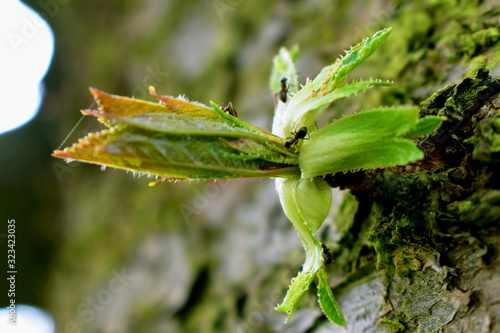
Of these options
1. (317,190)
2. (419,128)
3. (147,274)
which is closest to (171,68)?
(147,274)

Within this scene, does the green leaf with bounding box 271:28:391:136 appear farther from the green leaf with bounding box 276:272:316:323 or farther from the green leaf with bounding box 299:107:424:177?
the green leaf with bounding box 276:272:316:323

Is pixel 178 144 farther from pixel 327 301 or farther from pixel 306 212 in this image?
pixel 327 301

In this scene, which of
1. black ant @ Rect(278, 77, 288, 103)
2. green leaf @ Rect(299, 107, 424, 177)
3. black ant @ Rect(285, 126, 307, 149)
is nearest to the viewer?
green leaf @ Rect(299, 107, 424, 177)

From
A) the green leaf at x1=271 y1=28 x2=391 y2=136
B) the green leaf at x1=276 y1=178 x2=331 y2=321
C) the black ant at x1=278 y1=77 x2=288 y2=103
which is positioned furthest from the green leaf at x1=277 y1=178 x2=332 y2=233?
the black ant at x1=278 y1=77 x2=288 y2=103

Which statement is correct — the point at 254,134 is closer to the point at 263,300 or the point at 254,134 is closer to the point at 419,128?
the point at 419,128

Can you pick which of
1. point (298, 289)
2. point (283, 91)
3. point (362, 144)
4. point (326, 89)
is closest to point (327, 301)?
point (298, 289)

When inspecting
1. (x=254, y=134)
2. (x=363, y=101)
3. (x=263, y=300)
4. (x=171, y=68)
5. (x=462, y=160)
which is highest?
(x=171, y=68)
